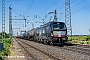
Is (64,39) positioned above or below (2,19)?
below

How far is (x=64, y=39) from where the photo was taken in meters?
28.2

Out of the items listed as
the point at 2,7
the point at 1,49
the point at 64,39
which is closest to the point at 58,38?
the point at 64,39

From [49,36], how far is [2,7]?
9.80 metres

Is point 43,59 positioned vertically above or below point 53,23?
below

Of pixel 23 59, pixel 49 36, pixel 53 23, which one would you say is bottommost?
pixel 23 59

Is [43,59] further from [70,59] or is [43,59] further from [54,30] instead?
[54,30]

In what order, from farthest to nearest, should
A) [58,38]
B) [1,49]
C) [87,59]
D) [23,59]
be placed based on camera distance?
1. [58,38]
2. [1,49]
3. [23,59]
4. [87,59]

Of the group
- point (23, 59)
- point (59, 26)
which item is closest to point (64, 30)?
point (59, 26)

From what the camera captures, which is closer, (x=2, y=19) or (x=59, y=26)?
(x=2, y=19)

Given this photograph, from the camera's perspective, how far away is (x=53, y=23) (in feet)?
94.8

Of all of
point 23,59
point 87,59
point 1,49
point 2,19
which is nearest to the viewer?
point 87,59

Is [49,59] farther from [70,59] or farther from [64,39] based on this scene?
[64,39]

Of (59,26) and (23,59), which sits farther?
(59,26)

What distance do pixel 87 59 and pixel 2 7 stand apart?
11.5 metres
